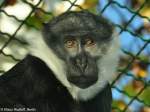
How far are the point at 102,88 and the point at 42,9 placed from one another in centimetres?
88

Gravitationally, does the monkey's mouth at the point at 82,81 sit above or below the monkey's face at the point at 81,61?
below

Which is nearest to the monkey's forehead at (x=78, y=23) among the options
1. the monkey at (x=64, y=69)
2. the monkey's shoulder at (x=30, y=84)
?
the monkey at (x=64, y=69)

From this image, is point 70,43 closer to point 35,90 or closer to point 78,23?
point 78,23

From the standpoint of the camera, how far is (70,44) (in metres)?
3.95

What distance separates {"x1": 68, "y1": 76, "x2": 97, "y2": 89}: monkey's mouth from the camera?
3.85m

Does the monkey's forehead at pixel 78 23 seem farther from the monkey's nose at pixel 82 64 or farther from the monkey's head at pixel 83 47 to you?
the monkey's nose at pixel 82 64

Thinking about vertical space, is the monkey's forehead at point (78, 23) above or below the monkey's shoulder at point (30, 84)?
above

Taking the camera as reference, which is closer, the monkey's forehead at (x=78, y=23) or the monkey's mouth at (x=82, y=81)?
the monkey's mouth at (x=82, y=81)

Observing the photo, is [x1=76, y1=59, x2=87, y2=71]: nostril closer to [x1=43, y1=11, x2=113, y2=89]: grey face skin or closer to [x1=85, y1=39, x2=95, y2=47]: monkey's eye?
[x1=43, y1=11, x2=113, y2=89]: grey face skin

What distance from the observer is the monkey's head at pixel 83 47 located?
3.87 meters

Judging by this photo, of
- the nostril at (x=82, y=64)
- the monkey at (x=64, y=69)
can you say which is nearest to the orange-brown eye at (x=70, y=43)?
the monkey at (x=64, y=69)

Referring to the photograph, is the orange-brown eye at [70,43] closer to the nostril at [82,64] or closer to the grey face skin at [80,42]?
the grey face skin at [80,42]

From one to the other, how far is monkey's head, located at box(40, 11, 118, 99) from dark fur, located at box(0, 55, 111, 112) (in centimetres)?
6

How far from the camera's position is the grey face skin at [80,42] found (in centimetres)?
386
